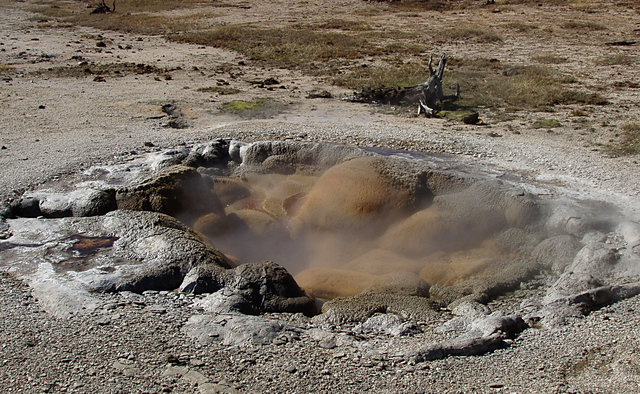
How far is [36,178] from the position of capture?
6.93 m

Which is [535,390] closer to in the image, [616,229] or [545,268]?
[545,268]

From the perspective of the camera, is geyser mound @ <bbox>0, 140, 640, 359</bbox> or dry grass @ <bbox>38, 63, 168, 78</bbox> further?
dry grass @ <bbox>38, 63, 168, 78</bbox>

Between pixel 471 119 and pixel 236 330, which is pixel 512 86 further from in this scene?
pixel 236 330

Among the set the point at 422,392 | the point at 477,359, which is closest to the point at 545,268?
the point at 477,359

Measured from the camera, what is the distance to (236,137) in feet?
27.9

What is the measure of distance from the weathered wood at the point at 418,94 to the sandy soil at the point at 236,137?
52 centimetres

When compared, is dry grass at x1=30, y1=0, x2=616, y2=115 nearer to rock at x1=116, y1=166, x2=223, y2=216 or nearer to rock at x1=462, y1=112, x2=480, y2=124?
rock at x1=462, y1=112, x2=480, y2=124

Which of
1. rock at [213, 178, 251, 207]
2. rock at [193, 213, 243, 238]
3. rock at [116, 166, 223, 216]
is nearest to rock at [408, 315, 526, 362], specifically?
rock at [193, 213, 243, 238]

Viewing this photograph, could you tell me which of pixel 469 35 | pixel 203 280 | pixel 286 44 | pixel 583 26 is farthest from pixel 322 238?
pixel 583 26

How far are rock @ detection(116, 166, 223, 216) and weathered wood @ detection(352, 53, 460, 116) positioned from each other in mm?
4884

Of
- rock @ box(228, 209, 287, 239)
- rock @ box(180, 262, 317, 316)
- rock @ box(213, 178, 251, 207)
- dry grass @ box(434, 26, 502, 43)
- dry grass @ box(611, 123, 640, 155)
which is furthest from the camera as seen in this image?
dry grass @ box(434, 26, 502, 43)

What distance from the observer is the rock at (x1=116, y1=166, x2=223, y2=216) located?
6066 mm

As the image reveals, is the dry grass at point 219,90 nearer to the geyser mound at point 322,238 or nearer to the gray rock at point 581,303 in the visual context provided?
the geyser mound at point 322,238

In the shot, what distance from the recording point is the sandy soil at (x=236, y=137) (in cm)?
370
